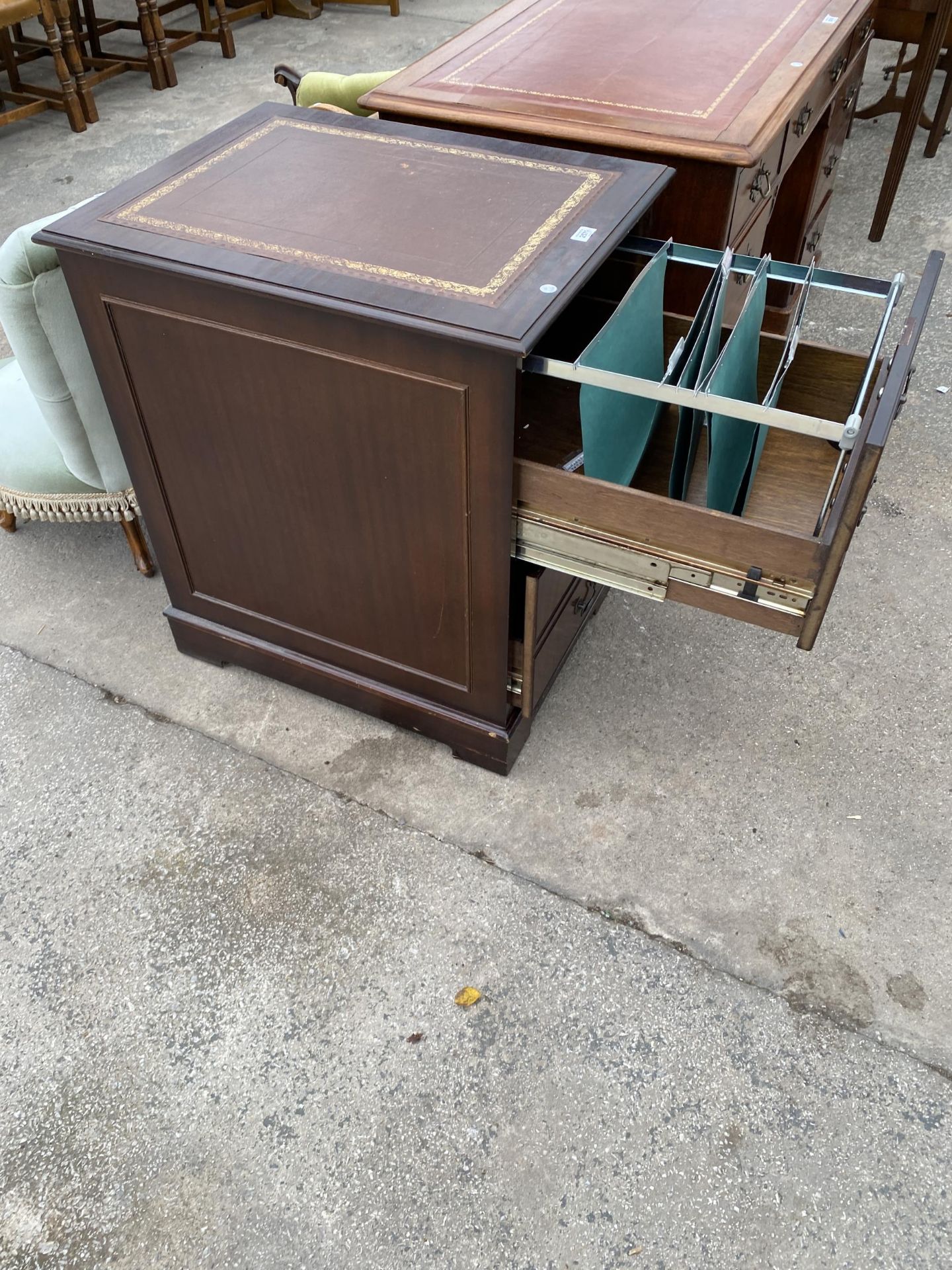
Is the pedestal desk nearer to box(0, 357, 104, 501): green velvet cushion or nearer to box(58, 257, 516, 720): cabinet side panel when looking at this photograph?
box(58, 257, 516, 720): cabinet side panel

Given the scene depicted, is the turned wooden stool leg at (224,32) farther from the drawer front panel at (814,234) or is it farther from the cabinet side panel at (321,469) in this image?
the cabinet side panel at (321,469)

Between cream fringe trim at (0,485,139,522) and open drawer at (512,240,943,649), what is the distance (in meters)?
1.00

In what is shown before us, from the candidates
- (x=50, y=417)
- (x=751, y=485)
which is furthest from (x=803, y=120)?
(x=50, y=417)

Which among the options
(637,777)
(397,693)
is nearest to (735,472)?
(637,777)

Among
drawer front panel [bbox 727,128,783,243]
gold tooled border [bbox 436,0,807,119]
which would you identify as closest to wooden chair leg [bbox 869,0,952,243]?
gold tooled border [bbox 436,0,807,119]

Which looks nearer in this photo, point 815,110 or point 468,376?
point 468,376

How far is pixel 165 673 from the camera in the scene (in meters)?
2.15

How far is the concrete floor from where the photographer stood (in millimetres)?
1365

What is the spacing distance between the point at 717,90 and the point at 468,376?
1245 millimetres

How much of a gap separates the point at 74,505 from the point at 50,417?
0.90 ft

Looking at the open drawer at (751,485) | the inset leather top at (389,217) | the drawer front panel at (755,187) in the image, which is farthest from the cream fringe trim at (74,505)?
the drawer front panel at (755,187)

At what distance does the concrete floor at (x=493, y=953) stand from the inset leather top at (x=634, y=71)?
105cm

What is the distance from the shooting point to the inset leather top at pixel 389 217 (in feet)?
4.44

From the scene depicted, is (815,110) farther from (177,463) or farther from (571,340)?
(177,463)
